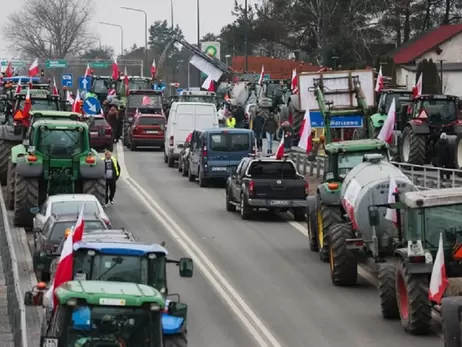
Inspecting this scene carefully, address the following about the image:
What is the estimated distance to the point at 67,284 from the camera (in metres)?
13.9

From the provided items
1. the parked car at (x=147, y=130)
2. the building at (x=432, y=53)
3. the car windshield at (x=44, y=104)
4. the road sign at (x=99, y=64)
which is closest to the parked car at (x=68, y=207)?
the car windshield at (x=44, y=104)

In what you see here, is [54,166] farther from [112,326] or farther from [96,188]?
[112,326]

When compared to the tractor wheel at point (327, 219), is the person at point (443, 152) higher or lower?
higher

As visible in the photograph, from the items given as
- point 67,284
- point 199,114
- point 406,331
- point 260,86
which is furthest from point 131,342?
point 260,86

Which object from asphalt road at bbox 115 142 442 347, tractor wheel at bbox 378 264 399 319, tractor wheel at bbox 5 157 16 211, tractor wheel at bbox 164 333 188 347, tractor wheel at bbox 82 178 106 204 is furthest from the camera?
tractor wheel at bbox 5 157 16 211

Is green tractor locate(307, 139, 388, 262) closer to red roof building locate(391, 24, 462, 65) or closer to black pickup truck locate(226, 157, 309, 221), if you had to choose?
black pickup truck locate(226, 157, 309, 221)

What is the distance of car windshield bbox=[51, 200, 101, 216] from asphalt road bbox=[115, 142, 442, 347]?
2013 millimetres

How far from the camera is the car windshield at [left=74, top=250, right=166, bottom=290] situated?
15.7 metres

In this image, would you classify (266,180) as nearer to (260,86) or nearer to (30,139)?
(30,139)

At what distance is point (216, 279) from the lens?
25203mm

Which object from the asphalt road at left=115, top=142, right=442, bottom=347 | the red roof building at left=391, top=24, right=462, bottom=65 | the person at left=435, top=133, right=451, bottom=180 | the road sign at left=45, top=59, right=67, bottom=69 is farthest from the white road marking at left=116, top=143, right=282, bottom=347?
the road sign at left=45, top=59, right=67, bottom=69

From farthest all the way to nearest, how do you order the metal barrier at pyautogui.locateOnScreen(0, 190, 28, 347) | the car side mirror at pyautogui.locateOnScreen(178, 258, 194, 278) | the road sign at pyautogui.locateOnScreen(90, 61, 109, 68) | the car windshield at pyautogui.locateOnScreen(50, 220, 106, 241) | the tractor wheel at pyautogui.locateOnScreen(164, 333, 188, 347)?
the road sign at pyautogui.locateOnScreen(90, 61, 109, 68), the car windshield at pyautogui.locateOnScreen(50, 220, 106, 241), the car side mirror at pyautogui.locateOnScreen(178, 258, 194, 278), the metal barrier at pyautogui.locateOnScreen(0, 190, 28, 347), the tractor wheel at pyautogui.locateOnScreen(164, 333, 188, 347)

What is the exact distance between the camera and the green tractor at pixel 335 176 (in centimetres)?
2602

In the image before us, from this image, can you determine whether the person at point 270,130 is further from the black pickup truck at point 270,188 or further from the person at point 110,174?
the black pickup truck at point 270,188
